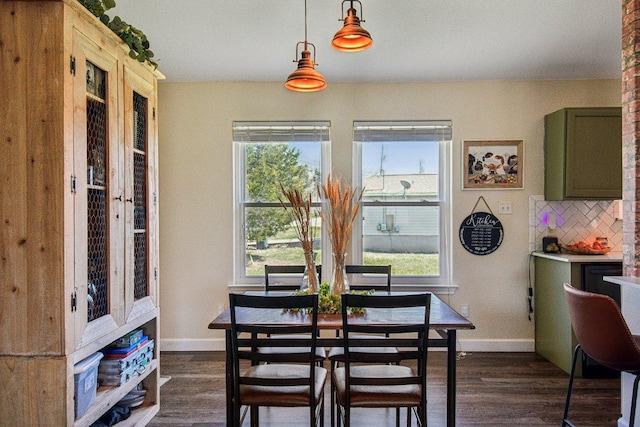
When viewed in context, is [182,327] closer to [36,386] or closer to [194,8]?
[36,386]

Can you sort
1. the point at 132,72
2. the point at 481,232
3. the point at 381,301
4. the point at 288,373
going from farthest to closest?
the point at 481,232, the point at 132,72, the point at 288,373, the point at 381,301

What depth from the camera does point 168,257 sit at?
13.4 ft

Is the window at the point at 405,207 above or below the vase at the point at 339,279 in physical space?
above

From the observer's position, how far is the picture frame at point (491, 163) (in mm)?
4027

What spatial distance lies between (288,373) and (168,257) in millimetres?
2287

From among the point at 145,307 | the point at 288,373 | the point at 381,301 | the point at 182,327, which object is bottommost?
the point at 182,327

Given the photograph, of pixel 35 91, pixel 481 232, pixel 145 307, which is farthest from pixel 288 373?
pixel 481 232

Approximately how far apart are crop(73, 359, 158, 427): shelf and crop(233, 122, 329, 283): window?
1468 mm

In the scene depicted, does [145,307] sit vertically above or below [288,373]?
above

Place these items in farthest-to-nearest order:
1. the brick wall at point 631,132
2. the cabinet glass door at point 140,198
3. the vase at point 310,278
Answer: the vase at point 310,278 → the cabinet glass door at point 140,198 → the brick wall at point 631,132

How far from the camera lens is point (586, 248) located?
12.3 ft

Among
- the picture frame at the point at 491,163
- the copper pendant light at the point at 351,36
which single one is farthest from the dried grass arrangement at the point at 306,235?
the picture frame at the point at 491,163

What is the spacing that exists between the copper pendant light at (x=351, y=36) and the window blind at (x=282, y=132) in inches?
71.3

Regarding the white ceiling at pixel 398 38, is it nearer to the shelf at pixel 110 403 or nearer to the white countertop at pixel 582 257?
the white countertop at pixel 582 257
